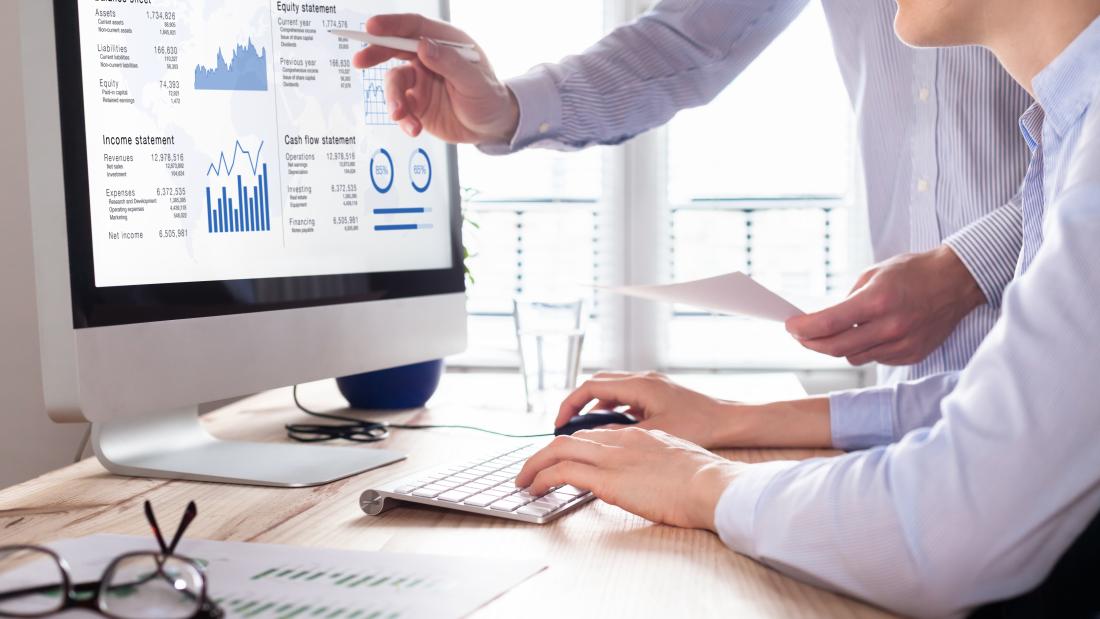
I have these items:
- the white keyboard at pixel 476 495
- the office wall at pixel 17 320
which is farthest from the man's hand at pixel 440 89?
the office wall at pixel 17 320

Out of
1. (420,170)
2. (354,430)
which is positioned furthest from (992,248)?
(354,430)

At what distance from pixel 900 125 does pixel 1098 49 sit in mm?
719

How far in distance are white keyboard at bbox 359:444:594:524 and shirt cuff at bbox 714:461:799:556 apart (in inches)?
6.0

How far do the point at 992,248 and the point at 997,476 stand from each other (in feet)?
2.20

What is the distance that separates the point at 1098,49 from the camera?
2.52 feet

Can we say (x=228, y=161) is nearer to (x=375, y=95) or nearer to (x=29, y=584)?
(x=375, y=95)

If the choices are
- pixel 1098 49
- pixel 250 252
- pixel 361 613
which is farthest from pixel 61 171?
pixel 1098 49

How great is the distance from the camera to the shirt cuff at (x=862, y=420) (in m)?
1.09

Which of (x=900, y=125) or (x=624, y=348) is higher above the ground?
(x=900, y=125)

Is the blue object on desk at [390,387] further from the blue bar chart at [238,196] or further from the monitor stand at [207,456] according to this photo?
the blue bar chart at [238,196]

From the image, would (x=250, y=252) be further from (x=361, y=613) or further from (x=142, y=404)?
(x=361, y=613)

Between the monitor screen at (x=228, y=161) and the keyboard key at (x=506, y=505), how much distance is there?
0.39 m

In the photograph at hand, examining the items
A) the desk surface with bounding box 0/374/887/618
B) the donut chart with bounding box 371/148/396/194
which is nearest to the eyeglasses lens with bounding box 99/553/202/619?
the desk surface with bounding box 0/374/887/618

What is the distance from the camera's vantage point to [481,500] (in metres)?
0.82
